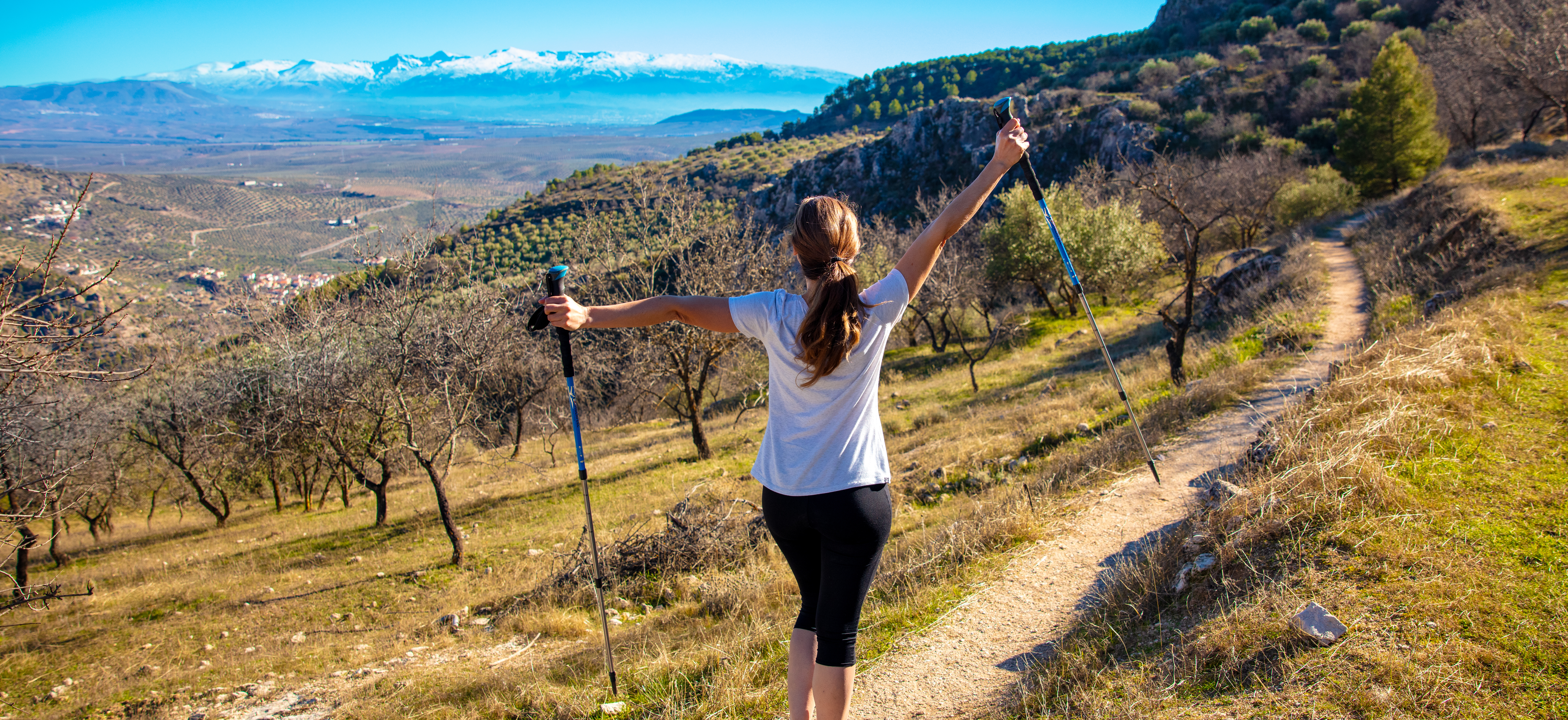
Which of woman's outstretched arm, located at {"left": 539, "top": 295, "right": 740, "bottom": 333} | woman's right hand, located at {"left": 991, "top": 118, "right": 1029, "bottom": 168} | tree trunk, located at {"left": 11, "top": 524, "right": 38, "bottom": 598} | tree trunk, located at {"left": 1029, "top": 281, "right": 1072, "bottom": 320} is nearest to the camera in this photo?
woman's outstretched arm, located at {"left": 539, "top": 295, "right": 740, "bottom": 333}

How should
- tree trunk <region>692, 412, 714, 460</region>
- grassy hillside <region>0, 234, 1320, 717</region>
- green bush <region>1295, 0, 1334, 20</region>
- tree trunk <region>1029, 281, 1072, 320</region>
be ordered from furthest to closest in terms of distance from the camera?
1. green bush <region>1295, 0, 1334, 20</region>
2. tree trunk <region>1029, 281, 1072, 320</region>
3. tree trunk <region>692, 412, 714, 460</region>
4. grassy hillside <region>0, 234, 1320, 717</region>

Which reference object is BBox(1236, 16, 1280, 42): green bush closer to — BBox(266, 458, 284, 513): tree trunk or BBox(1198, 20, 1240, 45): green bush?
BBox(1198, 20, 1240, 45): green bush

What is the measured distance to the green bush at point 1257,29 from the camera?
2970 inches

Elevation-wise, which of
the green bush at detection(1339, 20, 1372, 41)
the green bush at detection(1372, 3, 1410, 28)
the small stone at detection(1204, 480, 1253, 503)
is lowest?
the small stone at detection(1204, 480, 1253, 503)

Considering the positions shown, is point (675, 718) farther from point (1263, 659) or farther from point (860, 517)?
point (1263, 659)

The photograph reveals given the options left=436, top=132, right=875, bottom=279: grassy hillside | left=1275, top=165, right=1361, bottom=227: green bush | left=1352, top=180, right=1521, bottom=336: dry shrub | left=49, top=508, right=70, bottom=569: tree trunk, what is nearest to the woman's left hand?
left=1352, top=180, right=1521, bottom=336: dry shrub

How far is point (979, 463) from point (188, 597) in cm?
1329

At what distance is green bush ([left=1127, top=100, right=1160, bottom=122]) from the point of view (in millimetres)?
59094

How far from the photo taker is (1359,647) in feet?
10.2

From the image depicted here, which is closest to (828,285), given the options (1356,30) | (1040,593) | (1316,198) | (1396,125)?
(1040,593)

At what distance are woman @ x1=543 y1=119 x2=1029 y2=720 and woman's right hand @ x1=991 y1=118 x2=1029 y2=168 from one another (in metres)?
0.49

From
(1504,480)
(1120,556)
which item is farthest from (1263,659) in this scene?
(1504,480)

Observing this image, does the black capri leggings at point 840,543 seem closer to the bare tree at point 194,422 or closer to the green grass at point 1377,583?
the green grass at point 1377,583

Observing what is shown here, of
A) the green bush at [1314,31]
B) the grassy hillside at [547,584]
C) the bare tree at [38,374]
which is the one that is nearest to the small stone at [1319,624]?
the grassy hillside at [547,584]
